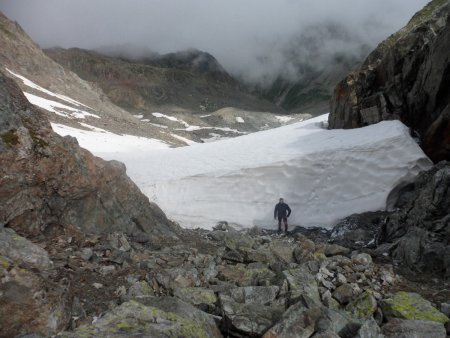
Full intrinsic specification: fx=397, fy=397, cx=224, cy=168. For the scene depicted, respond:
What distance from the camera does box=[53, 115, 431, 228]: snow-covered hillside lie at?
61.8 feet

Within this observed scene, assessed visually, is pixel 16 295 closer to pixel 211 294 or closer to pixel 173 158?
pixel 211 294

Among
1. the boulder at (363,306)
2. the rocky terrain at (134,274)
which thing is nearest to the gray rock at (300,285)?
the rocky terrain at (134,274)

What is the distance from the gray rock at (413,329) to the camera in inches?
254

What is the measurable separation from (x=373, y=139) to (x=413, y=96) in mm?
2780

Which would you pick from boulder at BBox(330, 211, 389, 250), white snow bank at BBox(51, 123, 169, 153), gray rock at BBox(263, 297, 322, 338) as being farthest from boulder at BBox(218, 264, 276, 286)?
white snow bank at BBox(51, 123, 169, 153)

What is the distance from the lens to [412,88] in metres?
19.6

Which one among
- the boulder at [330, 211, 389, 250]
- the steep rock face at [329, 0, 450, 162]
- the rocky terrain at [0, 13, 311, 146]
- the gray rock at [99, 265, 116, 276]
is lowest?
the gray rock at [99, 265, 116, 276]

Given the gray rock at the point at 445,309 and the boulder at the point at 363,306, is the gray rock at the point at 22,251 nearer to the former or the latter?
the boulder at the point at 363,306

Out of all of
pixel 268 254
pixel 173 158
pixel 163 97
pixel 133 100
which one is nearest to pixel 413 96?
pixel 268 254

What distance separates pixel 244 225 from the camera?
2008cm

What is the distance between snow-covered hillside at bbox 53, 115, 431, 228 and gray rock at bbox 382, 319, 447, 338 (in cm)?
1152

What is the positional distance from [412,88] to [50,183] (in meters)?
17.2

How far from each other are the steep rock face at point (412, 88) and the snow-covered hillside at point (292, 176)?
935mm

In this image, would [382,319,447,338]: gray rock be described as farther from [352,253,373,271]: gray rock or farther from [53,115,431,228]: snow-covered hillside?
[53,115,431,228]: snow-covered hillside
